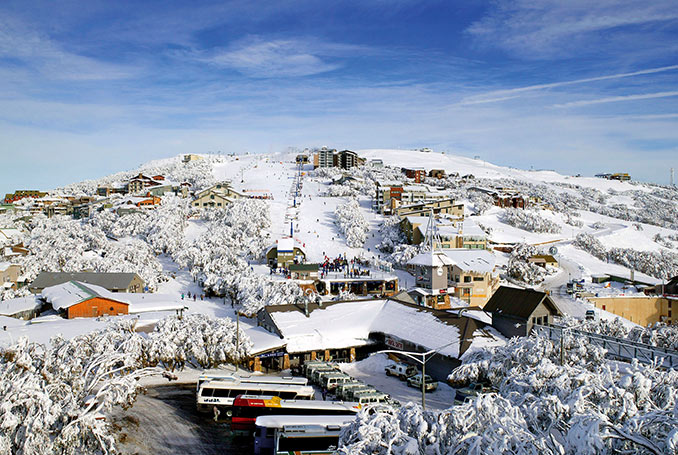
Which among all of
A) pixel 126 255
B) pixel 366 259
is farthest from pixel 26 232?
pixel 366 259

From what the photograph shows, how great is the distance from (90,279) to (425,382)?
39194mm

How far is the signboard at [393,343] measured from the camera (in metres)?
35.2

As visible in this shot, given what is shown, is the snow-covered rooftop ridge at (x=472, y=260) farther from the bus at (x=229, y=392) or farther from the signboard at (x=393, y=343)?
the bus at (x=229, y=392)

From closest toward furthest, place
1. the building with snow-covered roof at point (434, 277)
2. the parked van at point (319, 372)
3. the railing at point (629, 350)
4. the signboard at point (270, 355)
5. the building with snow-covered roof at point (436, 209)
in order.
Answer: the railing at point (629, 350)
the parked van at point (319, 372)
the signboard at point (270, 355)
the building with snow-covered roof at point (434, 277)
the building with snow-covered roof at point (436, 209)

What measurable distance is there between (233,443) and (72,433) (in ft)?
25.3

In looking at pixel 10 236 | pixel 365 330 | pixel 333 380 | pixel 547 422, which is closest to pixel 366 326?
pixel 365 330

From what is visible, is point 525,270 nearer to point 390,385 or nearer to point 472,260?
point 472,260

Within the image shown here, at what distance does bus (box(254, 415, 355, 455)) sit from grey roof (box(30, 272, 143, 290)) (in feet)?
117

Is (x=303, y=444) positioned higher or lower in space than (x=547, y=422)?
lower

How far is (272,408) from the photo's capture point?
76.7 feet

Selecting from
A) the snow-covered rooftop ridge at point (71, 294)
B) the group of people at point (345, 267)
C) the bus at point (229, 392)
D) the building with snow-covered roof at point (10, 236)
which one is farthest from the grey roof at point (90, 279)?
the bus at point (229, 392)

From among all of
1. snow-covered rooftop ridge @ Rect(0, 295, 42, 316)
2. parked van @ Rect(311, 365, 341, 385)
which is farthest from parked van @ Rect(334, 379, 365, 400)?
snow-covered rooftop ridge @ Rect(0, 295, 42, 316)

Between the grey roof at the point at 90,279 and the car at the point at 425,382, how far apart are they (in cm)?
3367

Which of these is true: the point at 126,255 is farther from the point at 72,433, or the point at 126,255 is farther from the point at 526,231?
the point at 526,231
